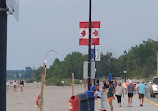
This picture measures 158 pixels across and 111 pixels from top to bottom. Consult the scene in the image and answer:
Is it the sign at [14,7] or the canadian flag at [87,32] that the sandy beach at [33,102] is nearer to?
the canadian flag at [87,32]

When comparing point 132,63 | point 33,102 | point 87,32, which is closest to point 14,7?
point 87,32

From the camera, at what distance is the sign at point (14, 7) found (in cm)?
549

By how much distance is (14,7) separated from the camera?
5766mm

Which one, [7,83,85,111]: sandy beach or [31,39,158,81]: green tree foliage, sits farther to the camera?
[31,39,158,81]: green tree foliage

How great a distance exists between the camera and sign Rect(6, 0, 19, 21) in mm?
5493

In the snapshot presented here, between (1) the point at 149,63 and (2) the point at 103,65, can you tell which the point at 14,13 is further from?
(2) the point at 103,65

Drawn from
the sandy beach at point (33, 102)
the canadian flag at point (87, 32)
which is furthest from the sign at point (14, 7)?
the sandy beach at point (33, 102)

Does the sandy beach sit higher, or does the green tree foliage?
the green tree foliage

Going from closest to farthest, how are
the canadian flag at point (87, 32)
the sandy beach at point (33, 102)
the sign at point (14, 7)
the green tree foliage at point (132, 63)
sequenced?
the sign at point (14, 7), the canadian flag at point (87, 32), the sandy beach at point (33, 102), the green tree foliage at point (132, 63)
